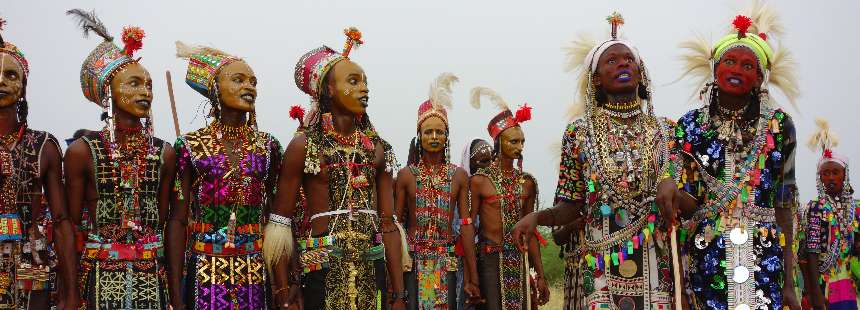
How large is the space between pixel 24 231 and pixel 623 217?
3.95m

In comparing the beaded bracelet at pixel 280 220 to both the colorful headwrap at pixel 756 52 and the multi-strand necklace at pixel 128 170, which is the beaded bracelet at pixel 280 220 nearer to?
A: the multi-strand necklace at pixel 128 170

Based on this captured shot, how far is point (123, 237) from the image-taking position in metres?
6.34

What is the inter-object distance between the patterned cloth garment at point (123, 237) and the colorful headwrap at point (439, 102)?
4.97m

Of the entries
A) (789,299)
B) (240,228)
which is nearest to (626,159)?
(789,299)

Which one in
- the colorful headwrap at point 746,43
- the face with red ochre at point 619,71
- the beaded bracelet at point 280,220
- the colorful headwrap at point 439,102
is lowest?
the beaded bracelet at point 280,220

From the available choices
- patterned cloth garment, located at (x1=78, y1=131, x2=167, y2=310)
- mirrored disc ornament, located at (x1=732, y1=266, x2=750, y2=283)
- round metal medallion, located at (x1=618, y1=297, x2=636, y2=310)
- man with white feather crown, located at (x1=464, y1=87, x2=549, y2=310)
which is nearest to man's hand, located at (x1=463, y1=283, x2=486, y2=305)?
man with white feather crown, located at (x1=464, y1=87, x2=549, y2=310)

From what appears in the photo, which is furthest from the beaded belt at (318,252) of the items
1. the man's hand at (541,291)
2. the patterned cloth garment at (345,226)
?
the man's hand at (541,291)

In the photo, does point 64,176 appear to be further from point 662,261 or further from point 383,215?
point 662,261

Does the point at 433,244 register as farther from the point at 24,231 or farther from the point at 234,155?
the point at 24,231

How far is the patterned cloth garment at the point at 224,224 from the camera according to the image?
6414mm

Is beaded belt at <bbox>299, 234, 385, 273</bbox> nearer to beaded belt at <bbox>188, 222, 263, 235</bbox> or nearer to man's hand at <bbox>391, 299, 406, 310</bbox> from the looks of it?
beaded belt at <bbox>188, 222, 263, 235</bbox>

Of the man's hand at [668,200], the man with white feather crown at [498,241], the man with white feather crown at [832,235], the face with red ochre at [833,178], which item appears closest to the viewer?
the man's hand at [668,200]

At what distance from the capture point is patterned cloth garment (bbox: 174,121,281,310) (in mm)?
6414

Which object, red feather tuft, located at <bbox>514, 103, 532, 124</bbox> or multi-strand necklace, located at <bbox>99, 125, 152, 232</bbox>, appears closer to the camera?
multi-strand necklace, located at <bbox>99, 125, 152, 232</bbox>
